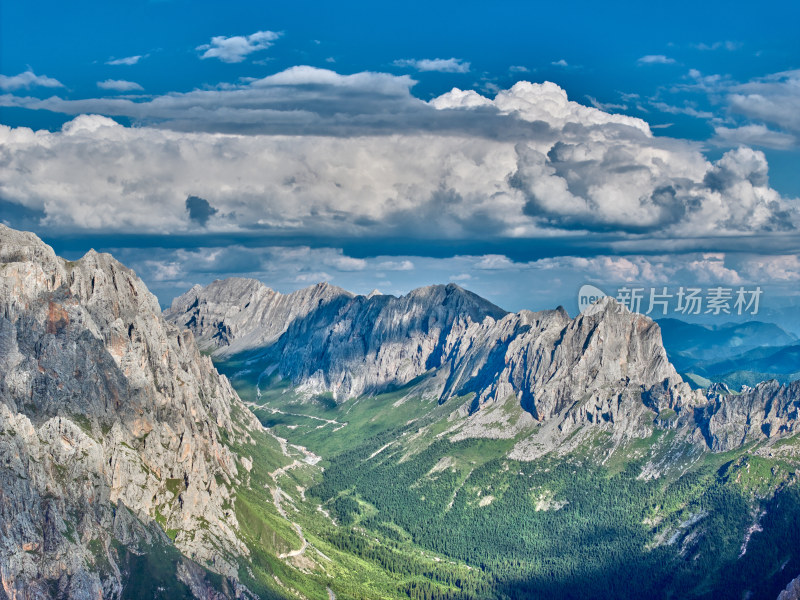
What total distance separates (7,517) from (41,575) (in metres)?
15.1

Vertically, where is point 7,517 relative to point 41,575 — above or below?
above

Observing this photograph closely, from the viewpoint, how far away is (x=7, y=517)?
19425cm

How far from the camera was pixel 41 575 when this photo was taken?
195m
